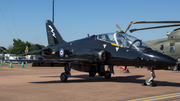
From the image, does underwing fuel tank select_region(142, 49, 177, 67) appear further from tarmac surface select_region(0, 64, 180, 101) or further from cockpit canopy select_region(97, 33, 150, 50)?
tarmac surface select_region(0, 64, 180, 101)

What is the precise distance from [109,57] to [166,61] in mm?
3705

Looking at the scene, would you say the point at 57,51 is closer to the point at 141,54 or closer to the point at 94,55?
the point at 94,55

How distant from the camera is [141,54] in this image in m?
11.1

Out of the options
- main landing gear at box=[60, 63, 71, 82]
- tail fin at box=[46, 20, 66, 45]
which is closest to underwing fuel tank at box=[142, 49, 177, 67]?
main landing gear at box=[60, 63, 71, 82]

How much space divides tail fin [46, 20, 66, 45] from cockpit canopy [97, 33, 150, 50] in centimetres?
637

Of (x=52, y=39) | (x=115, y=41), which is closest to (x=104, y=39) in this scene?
(x=115, y=41)

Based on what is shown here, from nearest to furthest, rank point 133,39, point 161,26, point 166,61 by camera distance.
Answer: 1. point 166,61
2. point 133,39
3. point 161,26

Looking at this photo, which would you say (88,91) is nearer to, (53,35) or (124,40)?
(124,40)

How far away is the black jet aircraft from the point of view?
35.7 ft

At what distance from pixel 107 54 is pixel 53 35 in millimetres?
7891

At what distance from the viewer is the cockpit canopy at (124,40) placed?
11.6 m

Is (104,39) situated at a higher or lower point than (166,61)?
higher

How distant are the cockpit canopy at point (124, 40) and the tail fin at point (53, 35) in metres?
6.37

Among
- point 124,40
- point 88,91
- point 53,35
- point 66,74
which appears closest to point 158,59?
point 124,40
